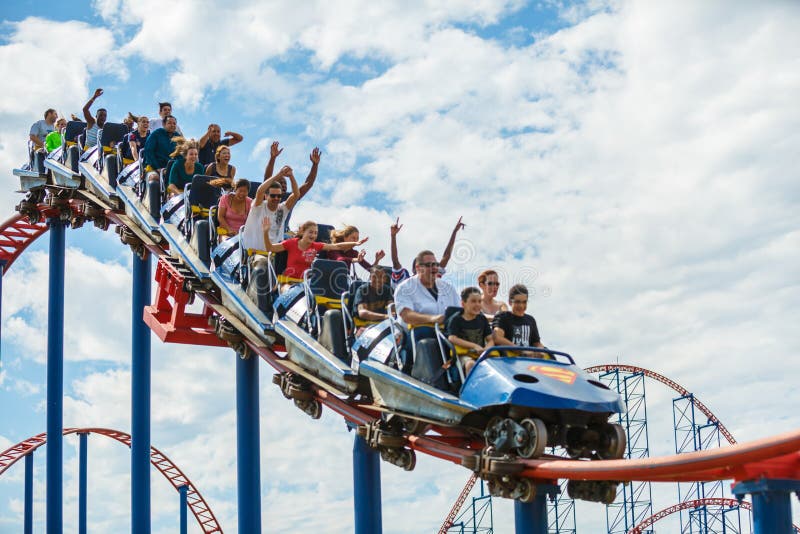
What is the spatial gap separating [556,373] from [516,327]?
45cm

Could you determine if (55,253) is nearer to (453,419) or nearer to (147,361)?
(147,361)

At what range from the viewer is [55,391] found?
1144 centimetres

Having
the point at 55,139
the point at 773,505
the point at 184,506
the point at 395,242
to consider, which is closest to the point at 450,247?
the point at 395,242

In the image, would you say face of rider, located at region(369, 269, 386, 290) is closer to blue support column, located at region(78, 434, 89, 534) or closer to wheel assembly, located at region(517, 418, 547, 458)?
wheel assembly, located at region(517, 418, 547, 458)

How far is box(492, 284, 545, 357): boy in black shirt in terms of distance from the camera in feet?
18.4

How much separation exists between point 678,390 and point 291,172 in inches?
547

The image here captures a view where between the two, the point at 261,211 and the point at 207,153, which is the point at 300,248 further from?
the point at 207,153

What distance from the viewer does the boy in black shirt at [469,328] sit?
552 cm

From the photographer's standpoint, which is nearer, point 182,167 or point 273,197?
point 273,197

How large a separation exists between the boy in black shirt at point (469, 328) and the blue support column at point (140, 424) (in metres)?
5.23

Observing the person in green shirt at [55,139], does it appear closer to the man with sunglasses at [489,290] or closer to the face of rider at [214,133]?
the face of rider at [214,133]

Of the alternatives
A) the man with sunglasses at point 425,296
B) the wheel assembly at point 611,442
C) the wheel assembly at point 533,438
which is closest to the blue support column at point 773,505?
the wheel assembly at point 533,438

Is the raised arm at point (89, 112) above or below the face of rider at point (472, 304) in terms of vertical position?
above

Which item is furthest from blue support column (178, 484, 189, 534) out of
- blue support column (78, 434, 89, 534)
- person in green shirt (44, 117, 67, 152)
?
person in green shirt (44, 117, 67, 152)
